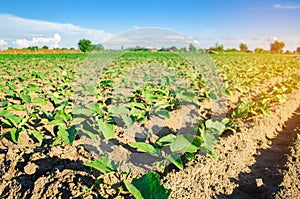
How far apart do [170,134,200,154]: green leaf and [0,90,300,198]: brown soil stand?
0.23 metres

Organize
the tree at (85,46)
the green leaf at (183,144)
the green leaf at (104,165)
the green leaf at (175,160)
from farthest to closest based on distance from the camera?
1. the tree at (85,46)
2. the green leaf at (183,144)
3. the green leaf at (175,160)
4. the green leaf at (104,165)

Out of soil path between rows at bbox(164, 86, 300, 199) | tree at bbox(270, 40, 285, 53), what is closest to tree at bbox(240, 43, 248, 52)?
tree at bbox(270, 40, 285, 53)

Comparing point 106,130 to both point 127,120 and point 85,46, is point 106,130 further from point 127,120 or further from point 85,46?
point 85,46

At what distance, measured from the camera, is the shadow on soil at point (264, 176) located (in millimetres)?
2719

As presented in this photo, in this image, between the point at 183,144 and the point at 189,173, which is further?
the point at 189,173

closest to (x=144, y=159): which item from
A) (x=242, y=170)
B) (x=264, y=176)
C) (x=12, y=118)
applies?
(x=242, y=170)

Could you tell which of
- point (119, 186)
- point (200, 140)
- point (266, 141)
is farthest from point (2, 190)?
point (266, 141)

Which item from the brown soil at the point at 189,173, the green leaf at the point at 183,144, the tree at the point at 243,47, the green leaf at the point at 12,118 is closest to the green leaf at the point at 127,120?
the brown soil at the point at 189,173

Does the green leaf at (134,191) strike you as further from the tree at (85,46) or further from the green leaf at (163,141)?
the tree at (85,46)

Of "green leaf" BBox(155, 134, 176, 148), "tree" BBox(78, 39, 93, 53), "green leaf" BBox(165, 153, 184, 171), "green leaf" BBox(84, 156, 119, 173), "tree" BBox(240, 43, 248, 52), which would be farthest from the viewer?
"tree" BBox(240, 43, 248, 52)

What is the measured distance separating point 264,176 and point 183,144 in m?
1.11

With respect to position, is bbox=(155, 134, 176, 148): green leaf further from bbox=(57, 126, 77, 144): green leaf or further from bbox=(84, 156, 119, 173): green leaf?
bbox=(57, 126, 77, 144): green leaf

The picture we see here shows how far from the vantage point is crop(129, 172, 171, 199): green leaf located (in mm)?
1796

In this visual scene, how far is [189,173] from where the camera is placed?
2734mm
